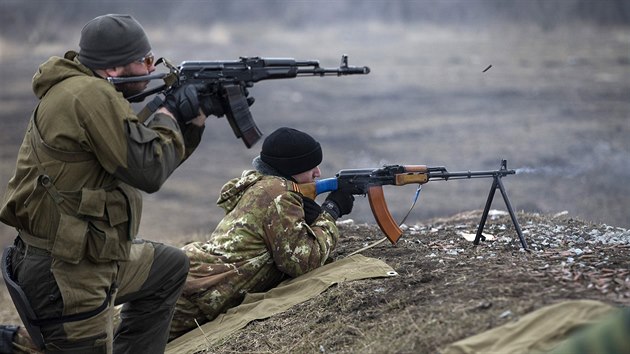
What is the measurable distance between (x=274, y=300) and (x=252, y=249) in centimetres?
39

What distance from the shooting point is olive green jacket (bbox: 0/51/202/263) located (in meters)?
4.54

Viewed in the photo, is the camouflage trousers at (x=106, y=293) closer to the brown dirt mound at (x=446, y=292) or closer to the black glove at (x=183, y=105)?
the brown dirt mound at (x=446, y=292)

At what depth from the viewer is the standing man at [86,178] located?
4559mm

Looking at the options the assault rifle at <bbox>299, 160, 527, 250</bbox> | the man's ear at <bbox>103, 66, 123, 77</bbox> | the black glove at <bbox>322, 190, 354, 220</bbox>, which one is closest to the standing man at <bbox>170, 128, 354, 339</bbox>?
the black glove at <bbox>322, 190, 354, 220</bbox>

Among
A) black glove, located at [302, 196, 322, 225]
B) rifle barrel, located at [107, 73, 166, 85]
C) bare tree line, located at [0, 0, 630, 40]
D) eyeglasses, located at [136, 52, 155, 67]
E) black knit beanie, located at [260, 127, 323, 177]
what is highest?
bare tree line, located at [0, 0, 630, 40]

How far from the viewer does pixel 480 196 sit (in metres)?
15.4

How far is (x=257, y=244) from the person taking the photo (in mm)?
6184

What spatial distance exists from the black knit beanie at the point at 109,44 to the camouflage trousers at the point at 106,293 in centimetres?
109

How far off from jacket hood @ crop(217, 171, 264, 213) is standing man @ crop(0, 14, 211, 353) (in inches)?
53.0

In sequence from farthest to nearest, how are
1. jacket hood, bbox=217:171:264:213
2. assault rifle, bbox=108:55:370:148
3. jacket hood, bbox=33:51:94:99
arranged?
1. jacket hood, bbox=217:171:264:213
2. assault rifle, bbox=108:55:370:148
3. jacket hood, bbox=33:51:94:99

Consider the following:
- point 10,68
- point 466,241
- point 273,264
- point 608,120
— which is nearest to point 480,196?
point 608,120

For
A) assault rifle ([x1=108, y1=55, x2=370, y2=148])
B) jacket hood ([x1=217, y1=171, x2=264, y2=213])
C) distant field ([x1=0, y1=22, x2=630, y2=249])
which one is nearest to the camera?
assault rifle ([x1=108, y1=55, x2=370, y2=148])

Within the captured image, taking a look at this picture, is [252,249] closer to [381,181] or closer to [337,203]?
[337,203]

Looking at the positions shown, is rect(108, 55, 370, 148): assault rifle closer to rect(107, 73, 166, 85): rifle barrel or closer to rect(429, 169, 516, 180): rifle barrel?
rect(107, 73, 166, 85): rifle barrel
